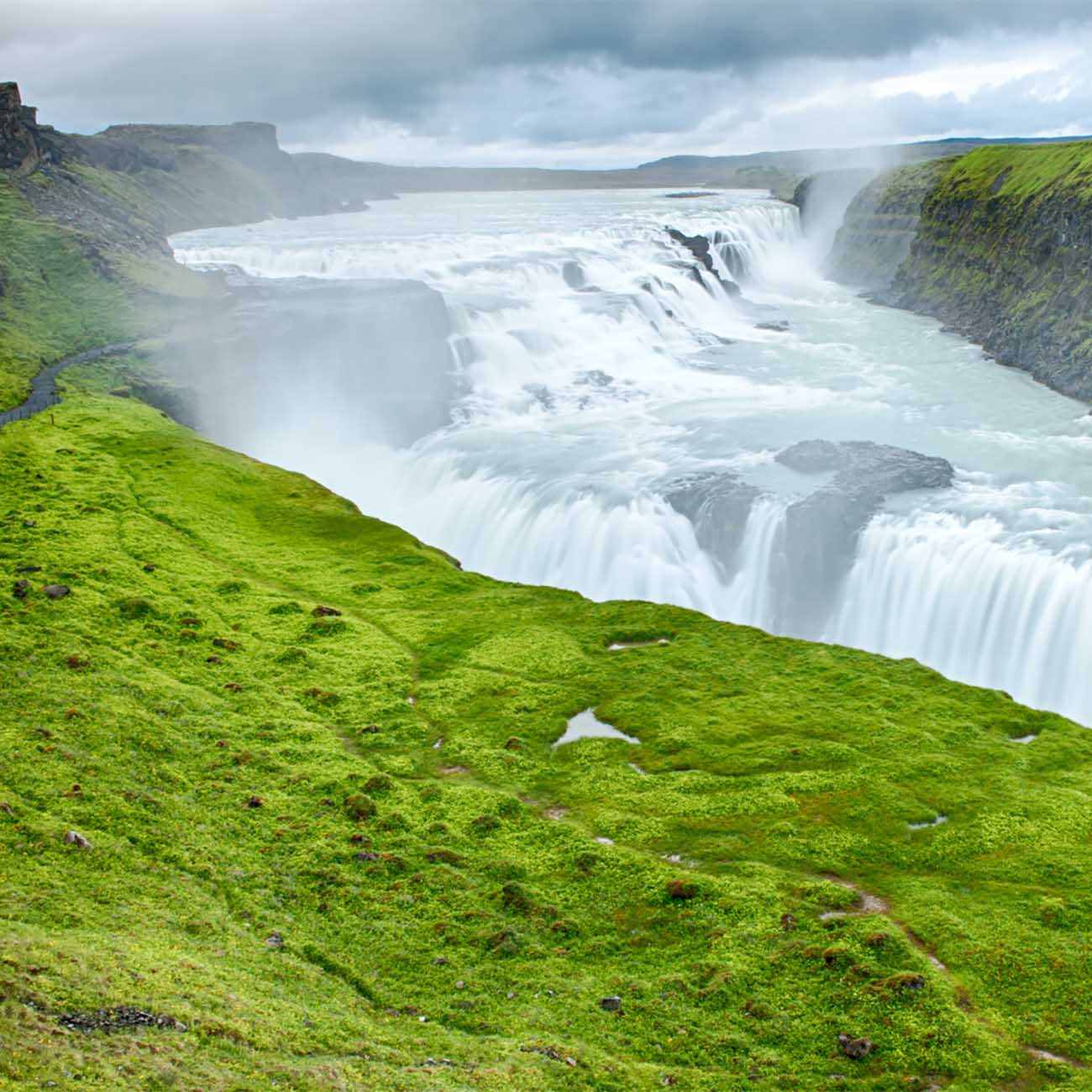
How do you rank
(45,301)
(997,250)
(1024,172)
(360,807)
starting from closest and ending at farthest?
(360,807) < (45,301) < (997,250) < (1024,172)

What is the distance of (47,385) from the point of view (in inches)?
2148

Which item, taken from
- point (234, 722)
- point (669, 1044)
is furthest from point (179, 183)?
point (669, 1044)

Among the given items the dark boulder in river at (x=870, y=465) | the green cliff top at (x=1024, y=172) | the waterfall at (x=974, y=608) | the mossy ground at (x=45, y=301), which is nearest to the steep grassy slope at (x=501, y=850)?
the waterfall at (x=974, y=608)

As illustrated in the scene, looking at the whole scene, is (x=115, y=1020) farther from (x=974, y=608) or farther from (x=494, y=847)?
(x=974, y=608)

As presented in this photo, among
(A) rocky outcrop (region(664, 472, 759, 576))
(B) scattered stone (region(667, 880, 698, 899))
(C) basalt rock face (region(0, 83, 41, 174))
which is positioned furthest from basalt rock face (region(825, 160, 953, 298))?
(B) scattered stone (region(667, 880, 698, 899))

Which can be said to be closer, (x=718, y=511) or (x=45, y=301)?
(x=718, y=511)

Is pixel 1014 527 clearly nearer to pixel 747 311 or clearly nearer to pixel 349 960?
pixel 349 960

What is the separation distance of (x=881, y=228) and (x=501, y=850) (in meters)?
102

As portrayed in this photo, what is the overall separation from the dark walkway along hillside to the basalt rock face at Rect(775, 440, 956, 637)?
35161 mm

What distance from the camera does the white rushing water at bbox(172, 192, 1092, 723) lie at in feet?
123

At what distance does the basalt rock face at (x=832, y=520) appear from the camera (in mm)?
40250

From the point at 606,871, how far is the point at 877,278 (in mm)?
97648

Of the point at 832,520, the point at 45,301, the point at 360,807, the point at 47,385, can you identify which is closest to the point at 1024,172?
the point at 832,520

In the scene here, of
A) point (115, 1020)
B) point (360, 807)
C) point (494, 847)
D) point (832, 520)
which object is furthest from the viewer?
point (832, 520)
